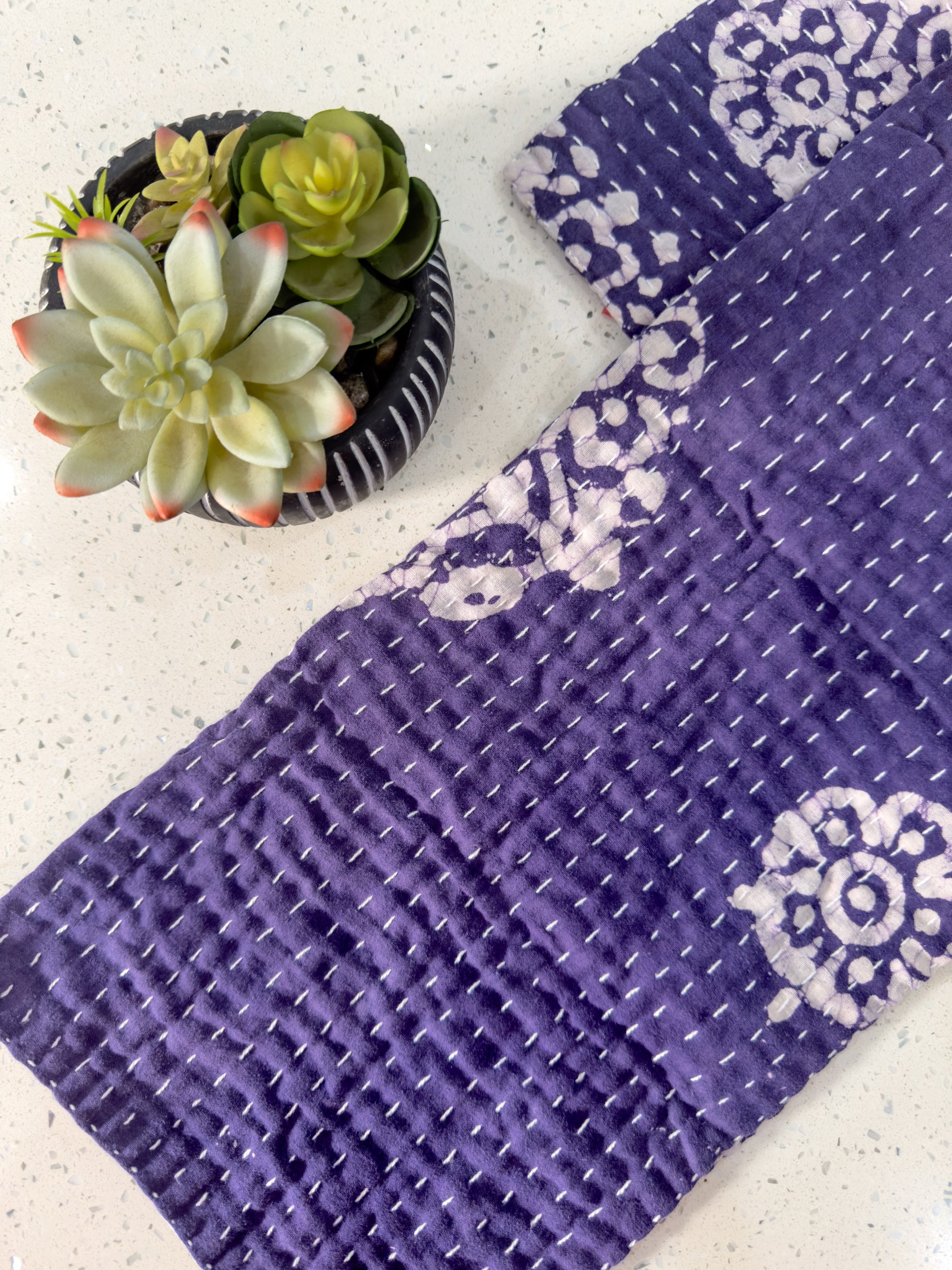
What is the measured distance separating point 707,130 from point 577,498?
262 millimetres

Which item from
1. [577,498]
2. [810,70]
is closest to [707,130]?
[810,70]

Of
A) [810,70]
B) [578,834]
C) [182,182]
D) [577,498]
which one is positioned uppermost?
[182,182]

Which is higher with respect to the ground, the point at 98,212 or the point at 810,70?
the point at 98,212

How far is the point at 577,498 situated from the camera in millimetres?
542

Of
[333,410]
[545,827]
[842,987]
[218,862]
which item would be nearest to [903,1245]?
[842,987]

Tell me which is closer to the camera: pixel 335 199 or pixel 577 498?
pixel 335 199

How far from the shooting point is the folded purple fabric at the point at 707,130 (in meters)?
0.57

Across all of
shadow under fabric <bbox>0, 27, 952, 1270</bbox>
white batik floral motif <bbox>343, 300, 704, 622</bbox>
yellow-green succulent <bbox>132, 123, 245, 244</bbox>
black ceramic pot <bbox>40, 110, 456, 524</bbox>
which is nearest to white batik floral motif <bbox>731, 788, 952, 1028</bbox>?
shadow under fabric <bbox>0, 27, 952, 1270</bbox>

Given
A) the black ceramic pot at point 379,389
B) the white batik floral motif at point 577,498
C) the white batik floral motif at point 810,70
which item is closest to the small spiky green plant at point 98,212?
the black ceramic pot at point 379,389

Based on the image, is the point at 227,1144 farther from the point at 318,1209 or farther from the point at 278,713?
the point at 278,713

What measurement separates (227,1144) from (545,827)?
0.79 feet

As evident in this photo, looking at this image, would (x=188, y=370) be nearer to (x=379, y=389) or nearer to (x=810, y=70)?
(x=379, y=389)

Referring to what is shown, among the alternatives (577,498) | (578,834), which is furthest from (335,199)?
(578,834)

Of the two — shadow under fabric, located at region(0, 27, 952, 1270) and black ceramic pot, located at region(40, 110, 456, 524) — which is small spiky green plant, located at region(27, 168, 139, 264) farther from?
shadow under fabric, located at region(0, 27, 952, 1270)
